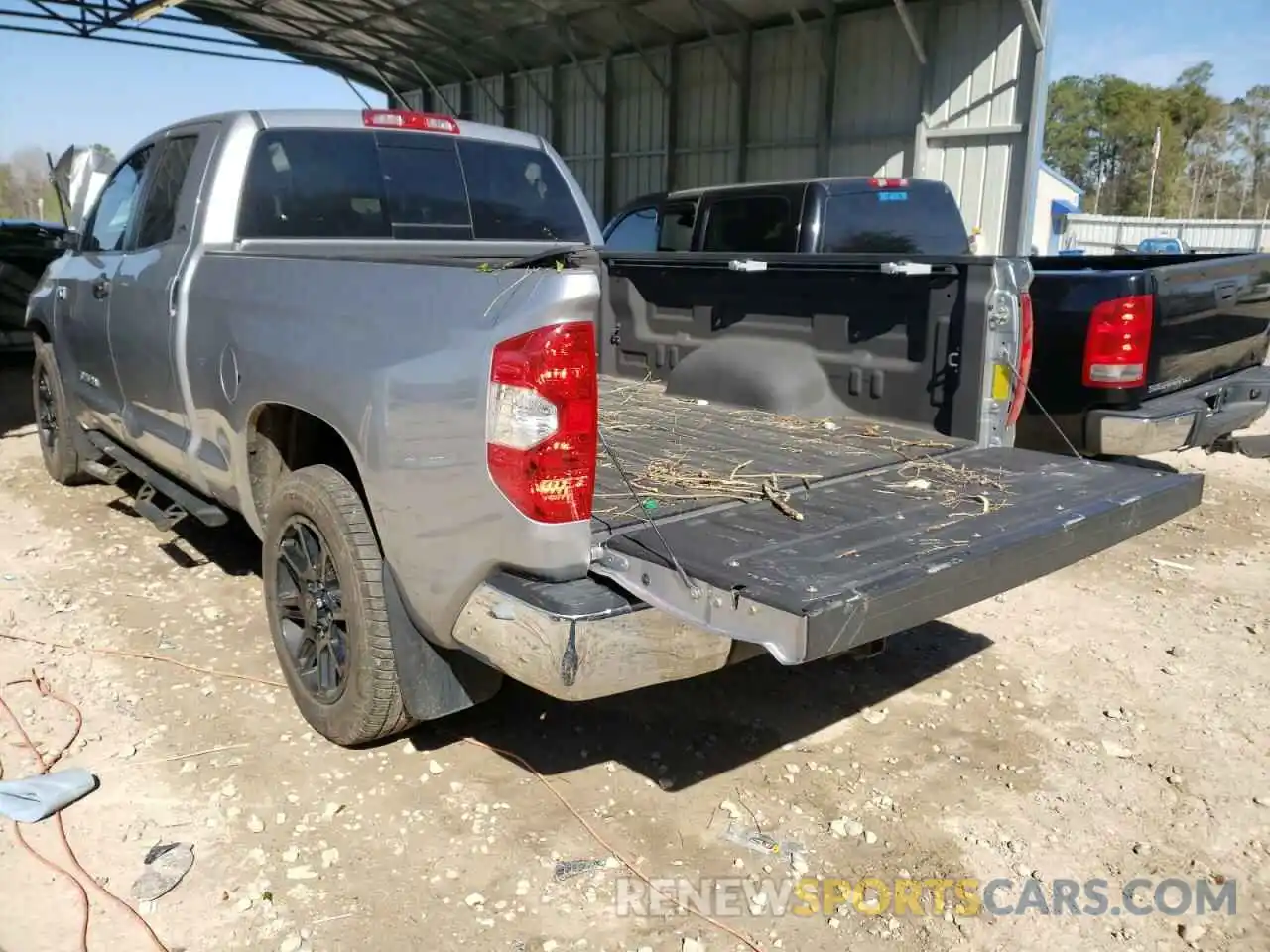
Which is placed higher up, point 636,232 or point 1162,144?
point 1162,144

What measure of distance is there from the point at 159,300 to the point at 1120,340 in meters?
4.72

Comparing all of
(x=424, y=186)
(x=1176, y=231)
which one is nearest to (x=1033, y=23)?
(x=424, y=186)

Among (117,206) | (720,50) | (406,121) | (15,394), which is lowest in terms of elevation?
(15,394)

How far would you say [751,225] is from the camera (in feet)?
25.0

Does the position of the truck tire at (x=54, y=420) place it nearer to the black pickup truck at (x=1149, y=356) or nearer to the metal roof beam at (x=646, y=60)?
the black pickup truck at (x=1149, y=356)

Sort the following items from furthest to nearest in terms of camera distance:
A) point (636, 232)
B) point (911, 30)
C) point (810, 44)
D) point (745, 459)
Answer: point (810, 44) < point (911, 30) < point (636, 232) < point (745, 459)

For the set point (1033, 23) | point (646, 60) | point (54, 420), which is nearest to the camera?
point (54, 420)

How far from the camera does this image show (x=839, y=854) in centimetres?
306

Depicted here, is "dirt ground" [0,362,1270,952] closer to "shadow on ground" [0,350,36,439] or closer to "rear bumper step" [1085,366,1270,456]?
"rear bumper step" [1085,366,1270,456]

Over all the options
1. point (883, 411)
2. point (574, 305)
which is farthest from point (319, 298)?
point (883, 411)

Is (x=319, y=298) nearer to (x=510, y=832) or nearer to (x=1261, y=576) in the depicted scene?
(x=510, y=832)

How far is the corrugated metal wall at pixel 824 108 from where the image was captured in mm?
12609

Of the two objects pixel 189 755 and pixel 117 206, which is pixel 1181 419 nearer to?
pixel 189 755

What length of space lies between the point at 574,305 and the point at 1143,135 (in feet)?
217
